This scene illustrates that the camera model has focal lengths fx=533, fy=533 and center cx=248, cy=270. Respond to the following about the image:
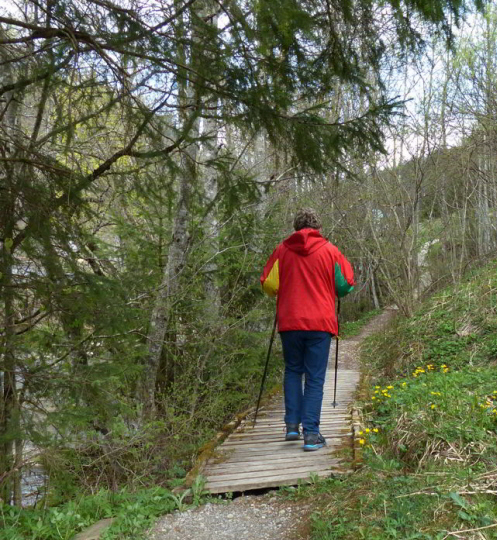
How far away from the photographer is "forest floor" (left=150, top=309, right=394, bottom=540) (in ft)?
10.7

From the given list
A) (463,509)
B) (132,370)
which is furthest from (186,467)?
(463,509)

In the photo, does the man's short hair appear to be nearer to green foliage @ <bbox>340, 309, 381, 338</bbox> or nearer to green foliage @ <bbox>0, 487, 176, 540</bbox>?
green foliage @ <bbox>0, 487, 176, 540</bbox>

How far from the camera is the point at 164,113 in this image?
4.55 meters

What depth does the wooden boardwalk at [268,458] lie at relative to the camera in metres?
3.93

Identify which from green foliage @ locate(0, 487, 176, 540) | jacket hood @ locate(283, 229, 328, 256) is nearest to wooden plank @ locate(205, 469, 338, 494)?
green foliage @ locate(0, 487, 176, 540)

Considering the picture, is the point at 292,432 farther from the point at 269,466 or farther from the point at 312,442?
the point at 269,466

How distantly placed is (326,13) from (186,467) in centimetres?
475

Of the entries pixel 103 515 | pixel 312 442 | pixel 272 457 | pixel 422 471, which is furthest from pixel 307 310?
pixel 103 515

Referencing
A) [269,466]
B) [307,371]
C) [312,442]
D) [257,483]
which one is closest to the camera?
[257,483]

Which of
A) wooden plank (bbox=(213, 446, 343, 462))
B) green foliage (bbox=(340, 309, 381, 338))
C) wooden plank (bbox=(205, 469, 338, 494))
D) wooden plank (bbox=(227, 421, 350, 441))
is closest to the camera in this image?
wooden plank (bbox=(205, 469, 338, 494))

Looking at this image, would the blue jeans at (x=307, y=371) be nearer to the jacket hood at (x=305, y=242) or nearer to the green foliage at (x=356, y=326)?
the jacket hood at (x=305, y=242)

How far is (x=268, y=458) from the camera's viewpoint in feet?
14.7

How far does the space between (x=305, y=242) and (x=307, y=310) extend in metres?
0.60

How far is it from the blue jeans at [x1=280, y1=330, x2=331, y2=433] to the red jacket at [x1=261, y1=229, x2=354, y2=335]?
11 centimetres
